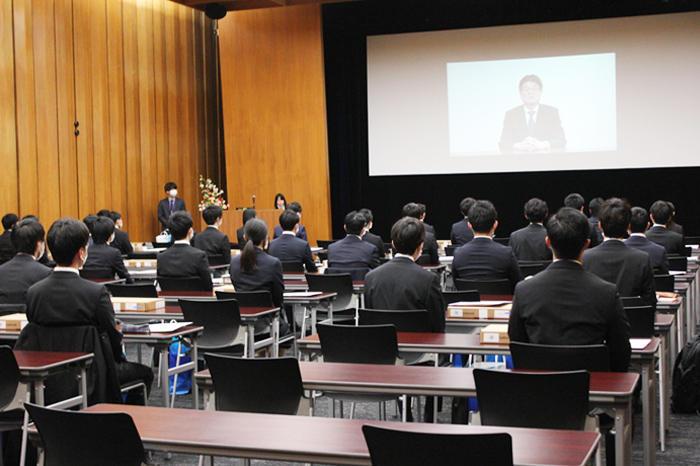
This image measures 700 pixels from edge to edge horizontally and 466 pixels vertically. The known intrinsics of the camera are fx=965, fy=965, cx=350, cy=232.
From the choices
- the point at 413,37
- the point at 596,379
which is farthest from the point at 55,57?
the point at 596,379

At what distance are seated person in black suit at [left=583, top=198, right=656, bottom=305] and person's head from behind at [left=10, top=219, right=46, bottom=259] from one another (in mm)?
3307

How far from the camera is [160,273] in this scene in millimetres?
7582

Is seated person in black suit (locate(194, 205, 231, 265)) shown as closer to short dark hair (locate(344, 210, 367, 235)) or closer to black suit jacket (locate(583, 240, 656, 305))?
short dark hair (locate(344, 210, 367, 235))

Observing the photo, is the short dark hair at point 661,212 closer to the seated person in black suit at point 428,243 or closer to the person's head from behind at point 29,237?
the seated person in black suit at point 428,243

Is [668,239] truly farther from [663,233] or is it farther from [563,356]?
[563,356]

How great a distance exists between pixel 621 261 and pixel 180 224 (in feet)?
11.4

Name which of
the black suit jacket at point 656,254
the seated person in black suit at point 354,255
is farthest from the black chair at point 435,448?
the seated person in black suit at point 354,255

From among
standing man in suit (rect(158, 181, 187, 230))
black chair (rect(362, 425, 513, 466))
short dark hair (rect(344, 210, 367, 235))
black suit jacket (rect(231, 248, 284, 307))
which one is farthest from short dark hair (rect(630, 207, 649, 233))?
standing man in suit (rect(158, 181, 187, 230))

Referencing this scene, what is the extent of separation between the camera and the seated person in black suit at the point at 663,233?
8.41 metres

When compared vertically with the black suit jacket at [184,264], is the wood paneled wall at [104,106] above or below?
above

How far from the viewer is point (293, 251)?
877cm

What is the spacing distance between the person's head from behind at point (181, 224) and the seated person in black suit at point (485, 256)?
214cm

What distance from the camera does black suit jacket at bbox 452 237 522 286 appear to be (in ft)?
22.1

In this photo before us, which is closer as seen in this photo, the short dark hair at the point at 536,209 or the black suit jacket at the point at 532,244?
the short dark hair at the point at 536,209
